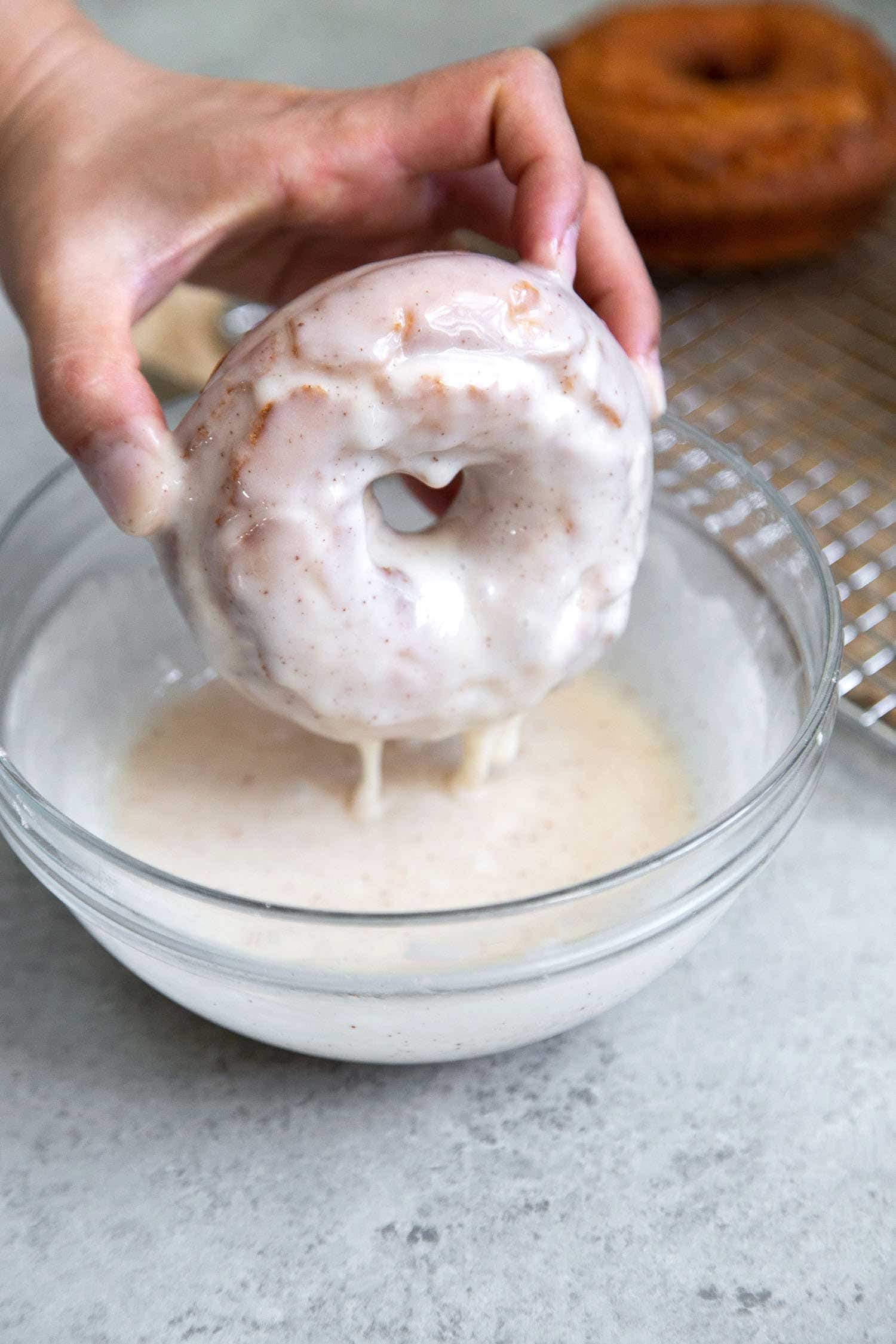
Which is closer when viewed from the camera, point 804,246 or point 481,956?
point 481,956

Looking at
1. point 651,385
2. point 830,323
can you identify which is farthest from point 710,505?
point 830,323

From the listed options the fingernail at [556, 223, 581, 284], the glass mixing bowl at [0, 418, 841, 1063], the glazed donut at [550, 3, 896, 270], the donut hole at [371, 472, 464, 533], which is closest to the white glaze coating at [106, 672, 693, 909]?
the glass mixing bowl at [0, 418, 841, 1063]

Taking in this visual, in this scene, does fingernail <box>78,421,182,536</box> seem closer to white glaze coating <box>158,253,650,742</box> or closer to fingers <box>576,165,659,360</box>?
white glaze coating <box>158,253,650,742</box>

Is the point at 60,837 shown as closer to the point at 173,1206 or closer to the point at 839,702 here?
the point at 173,1206

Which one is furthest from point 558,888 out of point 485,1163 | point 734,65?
point 734,65

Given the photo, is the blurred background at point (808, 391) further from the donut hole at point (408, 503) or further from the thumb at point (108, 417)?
the thumb at point (108, 417)

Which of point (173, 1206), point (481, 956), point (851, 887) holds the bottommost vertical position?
point (851, 887)

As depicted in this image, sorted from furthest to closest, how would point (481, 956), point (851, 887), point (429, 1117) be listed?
point (851, 887) → point (429, 1117) → point (481, 956)

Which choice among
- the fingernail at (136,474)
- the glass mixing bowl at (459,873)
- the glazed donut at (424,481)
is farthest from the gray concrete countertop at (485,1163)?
the fingernail at (136,474)
